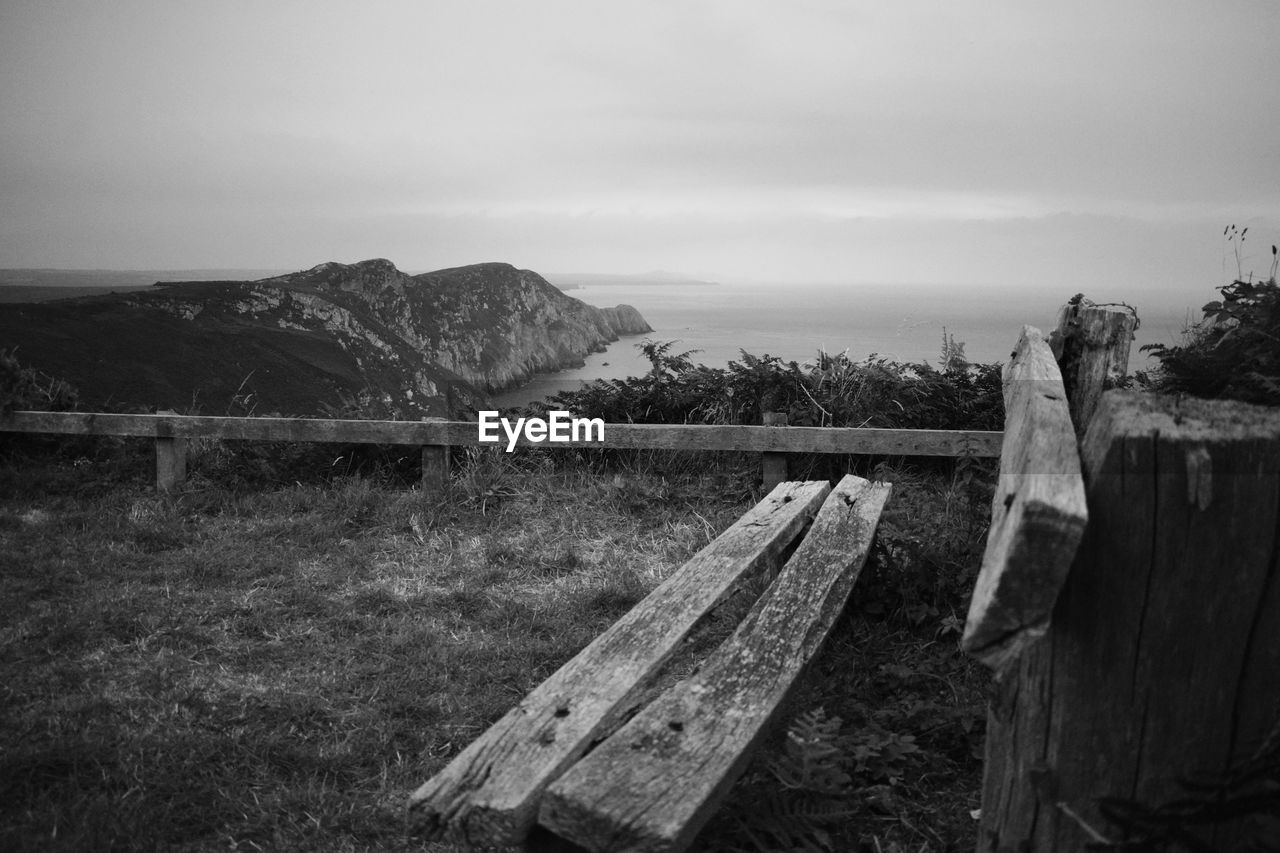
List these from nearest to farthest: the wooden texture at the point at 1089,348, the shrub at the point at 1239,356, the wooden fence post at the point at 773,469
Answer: the shrub at the point at 1239,356 → the wooden texture at the point at 1089,348 → the wooden fence post at the point at 773,469

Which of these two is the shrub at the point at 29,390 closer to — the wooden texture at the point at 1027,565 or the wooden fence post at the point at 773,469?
the wooden fence post at the point at 773,469

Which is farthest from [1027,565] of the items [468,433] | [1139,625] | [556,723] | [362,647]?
[468,433]

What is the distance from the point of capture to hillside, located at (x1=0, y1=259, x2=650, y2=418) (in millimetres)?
8922

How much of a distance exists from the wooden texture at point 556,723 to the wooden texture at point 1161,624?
1.06m

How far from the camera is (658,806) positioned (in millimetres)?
1884

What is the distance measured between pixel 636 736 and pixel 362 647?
247 centimetres

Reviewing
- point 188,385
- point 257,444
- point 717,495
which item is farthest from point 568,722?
point 188,385

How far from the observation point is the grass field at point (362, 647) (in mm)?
2783

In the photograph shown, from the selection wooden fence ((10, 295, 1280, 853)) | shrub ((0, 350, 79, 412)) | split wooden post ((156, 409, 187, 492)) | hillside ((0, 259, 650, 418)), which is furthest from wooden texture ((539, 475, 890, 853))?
shrub ((0, 350, 79, 412))

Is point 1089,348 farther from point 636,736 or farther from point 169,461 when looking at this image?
point 169,461

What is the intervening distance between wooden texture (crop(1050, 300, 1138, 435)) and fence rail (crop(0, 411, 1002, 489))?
107 inches

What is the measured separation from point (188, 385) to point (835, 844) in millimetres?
8542

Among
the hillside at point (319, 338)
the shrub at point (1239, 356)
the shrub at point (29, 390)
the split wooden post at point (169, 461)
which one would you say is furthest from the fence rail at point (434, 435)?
the shrub at point (1239, 356)

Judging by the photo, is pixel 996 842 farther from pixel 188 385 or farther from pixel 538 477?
pixel 188 385
